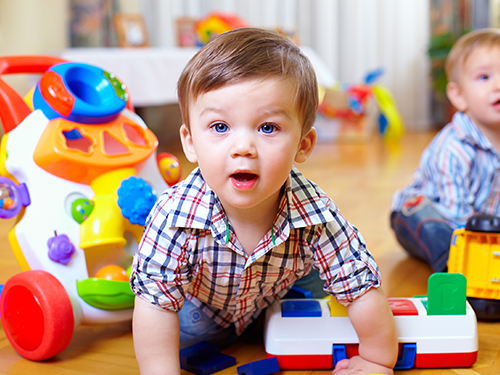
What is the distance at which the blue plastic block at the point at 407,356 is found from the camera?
741 millimetres

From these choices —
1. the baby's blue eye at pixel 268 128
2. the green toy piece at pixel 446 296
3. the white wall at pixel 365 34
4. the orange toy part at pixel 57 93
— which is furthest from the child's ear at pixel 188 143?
the white wall at pixel 365 34

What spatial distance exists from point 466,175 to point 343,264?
544 mm

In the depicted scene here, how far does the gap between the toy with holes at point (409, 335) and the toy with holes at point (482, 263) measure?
15 cm

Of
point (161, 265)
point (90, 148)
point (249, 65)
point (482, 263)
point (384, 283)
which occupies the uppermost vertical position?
point (249, 65)

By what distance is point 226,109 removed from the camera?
0.60 meters

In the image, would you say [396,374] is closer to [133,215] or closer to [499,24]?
[133,215]

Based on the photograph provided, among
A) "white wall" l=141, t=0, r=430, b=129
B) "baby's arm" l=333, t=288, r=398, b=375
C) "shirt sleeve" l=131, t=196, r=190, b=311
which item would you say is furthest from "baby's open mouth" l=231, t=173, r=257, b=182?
"white wall" l=141, t=0, r=430, b=129

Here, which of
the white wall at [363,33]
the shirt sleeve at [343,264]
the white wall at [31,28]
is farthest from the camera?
the white wall at [363,33]

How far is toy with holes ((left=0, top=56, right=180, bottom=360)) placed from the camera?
0.77m

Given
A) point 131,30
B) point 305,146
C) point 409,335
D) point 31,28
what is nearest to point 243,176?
point 305,146

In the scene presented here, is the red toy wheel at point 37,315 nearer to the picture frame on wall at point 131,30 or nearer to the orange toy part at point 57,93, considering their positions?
the orange toy part at point 57,93

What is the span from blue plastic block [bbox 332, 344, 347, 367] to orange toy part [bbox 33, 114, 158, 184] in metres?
0.40

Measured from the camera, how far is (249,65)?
601mm

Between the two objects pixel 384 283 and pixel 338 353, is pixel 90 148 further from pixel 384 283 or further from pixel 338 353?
pixel 384 283
